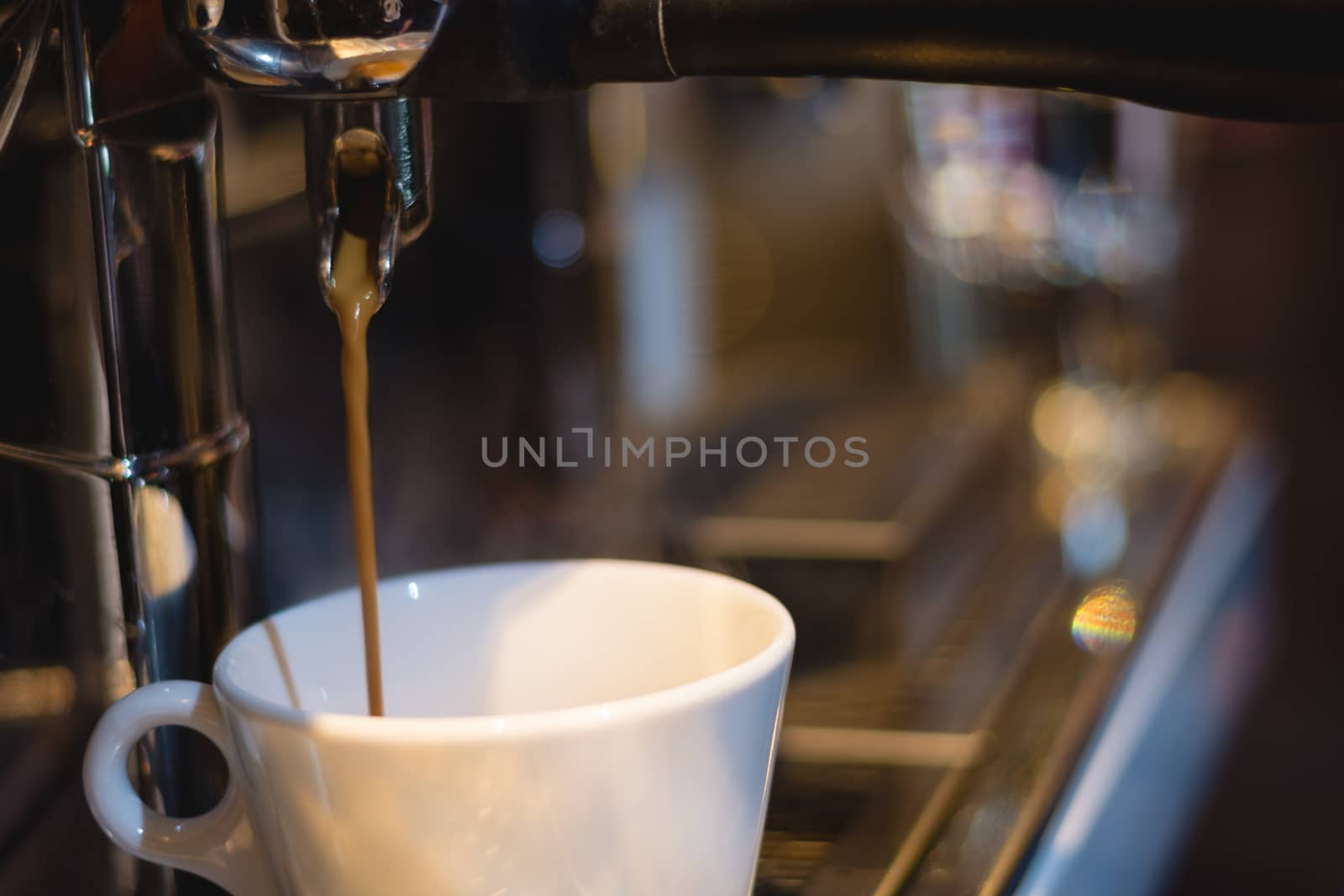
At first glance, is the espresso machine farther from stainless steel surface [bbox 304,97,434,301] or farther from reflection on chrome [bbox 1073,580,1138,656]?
reflection on chrome [bbox 1073,580,1138,656]

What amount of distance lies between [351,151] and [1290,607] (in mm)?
1722

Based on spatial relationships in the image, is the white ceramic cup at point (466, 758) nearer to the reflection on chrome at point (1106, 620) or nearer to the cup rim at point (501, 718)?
the cup rim at point (501, 718)

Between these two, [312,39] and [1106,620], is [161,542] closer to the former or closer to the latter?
[312,39]

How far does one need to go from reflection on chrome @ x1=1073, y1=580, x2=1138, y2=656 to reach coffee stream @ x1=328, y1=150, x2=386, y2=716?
0.91ft

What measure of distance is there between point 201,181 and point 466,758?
0.14m

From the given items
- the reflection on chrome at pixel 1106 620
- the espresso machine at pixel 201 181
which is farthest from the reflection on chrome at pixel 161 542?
the reflection on chrome at pixel 1106 620

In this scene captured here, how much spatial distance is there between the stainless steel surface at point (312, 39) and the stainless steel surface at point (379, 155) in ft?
0.04

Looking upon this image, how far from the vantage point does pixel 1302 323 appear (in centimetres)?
216

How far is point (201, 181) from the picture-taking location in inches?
10.3

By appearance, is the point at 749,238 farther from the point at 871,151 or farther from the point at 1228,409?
the point at 1228,409

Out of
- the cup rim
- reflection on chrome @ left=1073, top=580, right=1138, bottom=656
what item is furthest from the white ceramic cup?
reflection on chrome @ left=1073, top=580, right=1138, bottom=656

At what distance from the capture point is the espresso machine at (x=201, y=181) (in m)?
0.21

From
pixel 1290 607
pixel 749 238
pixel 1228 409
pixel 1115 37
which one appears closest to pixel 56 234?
pixel 1115 37

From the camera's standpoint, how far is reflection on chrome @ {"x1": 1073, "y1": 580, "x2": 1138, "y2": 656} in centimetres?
44
